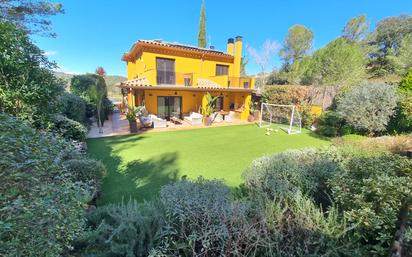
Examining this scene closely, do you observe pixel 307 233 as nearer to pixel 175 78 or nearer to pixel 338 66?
pixel 175 78

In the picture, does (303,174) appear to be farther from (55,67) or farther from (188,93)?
(188,93)

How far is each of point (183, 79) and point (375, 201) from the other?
53.2ft

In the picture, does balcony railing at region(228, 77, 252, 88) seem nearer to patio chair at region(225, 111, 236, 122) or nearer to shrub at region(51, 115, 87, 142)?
patio chair at region(225, 111, 236, 122)

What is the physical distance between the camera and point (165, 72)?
A: 1689cm

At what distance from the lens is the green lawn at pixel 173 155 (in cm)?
571

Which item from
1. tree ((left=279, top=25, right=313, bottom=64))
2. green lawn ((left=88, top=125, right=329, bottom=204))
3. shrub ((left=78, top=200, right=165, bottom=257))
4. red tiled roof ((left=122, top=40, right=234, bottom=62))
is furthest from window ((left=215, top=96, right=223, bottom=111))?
tree ((left=279, top=25, right=313, bottom=64))

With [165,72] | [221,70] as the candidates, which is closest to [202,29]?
[221,70]

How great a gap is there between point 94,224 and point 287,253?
9.99ft

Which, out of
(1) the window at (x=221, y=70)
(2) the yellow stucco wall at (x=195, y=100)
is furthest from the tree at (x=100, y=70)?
(1) the window at (x=221, y=70)

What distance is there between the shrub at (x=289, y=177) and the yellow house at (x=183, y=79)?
470 inches

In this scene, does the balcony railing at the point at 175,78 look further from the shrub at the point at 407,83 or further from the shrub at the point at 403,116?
the shrub at the point at 407,83

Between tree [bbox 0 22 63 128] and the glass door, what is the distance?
12.0m

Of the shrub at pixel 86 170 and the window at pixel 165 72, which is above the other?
the window at pixel 165 72

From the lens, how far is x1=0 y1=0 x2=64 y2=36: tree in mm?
10414
